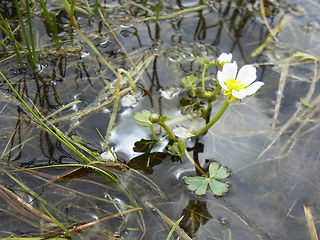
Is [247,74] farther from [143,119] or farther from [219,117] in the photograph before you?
[143,119]

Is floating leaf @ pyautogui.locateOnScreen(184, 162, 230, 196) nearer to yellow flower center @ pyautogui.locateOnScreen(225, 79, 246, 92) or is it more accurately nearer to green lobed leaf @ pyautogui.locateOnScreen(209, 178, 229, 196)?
green lobed leaf @ pyautogui.locateOnScreen(209, 178, 229, 196)

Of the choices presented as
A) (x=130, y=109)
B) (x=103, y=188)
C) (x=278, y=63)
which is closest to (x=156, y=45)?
(x=130, y=109)

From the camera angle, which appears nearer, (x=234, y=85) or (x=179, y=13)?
(x=234, y=85)

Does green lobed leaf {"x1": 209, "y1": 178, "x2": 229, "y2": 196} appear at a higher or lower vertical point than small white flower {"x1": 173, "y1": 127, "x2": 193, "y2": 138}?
lower

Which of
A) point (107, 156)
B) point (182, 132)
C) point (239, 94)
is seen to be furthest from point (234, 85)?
point (107, 156)

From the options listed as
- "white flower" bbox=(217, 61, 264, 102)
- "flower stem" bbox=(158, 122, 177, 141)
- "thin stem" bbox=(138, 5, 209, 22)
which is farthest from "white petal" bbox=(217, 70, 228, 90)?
"thin stem" bbox=(138, 5, 209, 22)

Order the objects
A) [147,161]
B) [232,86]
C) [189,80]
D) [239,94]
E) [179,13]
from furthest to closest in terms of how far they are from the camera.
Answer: [179,13] < [189,80] < [147,161] < [232,86] < [239,94]

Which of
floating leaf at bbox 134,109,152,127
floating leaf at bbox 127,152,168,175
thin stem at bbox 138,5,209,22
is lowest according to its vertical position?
floating leaf at bbox 127,152,168,175

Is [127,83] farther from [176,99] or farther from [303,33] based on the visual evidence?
[303,33]
